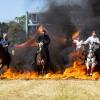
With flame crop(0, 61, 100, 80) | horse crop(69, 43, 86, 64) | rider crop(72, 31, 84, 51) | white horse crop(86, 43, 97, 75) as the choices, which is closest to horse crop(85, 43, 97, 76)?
white horse crop(86, 43, 97, 75)

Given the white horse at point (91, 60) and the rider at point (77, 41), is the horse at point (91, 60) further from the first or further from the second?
the rider at point (77, 41)

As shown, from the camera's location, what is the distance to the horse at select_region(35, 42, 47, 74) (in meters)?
24.1

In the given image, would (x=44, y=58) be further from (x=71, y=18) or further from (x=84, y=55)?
(x=71, y=18)

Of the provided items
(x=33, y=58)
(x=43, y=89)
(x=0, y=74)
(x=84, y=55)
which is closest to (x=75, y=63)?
(x=84, y=55)

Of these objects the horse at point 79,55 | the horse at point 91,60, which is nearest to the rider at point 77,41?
the horse at point 79,55

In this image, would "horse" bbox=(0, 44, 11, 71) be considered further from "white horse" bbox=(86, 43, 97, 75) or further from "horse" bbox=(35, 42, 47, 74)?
"white horse" bbox=(86, 43, 97, 75)

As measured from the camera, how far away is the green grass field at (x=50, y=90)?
15.4 meters

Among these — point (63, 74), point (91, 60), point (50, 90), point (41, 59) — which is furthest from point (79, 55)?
point (50, 90)

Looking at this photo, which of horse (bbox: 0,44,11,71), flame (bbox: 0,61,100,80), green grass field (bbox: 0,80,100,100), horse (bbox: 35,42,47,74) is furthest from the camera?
horse (bbox: 0,44,11,71)

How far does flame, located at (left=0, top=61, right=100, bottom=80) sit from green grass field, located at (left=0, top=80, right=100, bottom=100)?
6.92ft

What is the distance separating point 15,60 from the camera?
25.8 metres

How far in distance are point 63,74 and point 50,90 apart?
22.1 ft

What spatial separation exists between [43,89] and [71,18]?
10.2 m

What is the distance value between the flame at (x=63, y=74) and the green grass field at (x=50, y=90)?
6.92 feet
